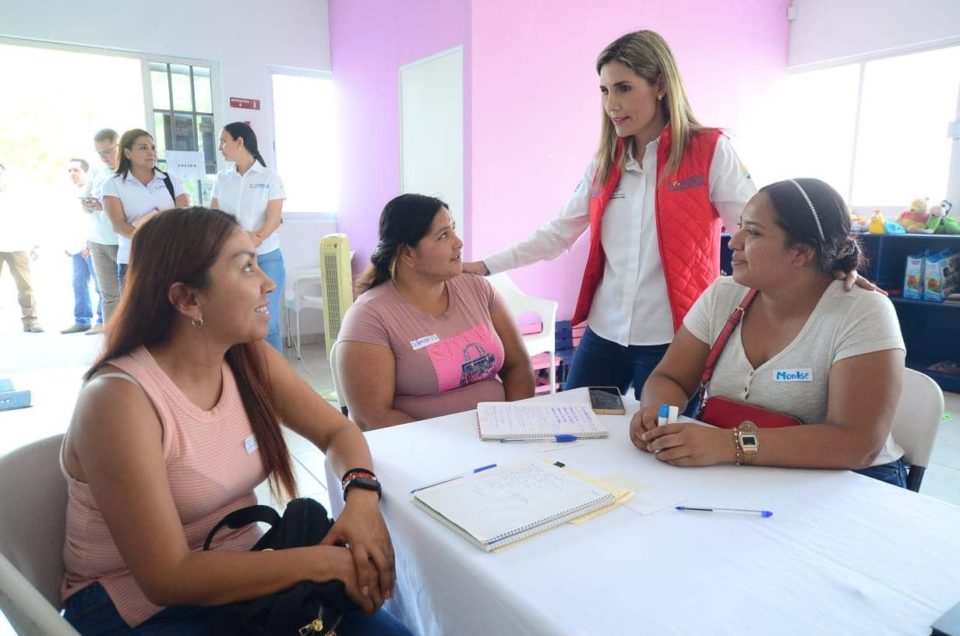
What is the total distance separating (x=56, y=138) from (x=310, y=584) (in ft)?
31.8

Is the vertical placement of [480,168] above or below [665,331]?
above

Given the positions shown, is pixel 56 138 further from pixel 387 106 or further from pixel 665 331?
pixel 665 331

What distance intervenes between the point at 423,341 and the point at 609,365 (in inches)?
24.9

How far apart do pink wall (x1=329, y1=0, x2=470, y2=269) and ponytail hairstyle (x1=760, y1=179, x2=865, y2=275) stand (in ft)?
8.57

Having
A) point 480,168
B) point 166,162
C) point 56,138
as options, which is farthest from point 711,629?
point 56,138

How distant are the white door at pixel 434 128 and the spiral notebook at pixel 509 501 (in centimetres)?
293

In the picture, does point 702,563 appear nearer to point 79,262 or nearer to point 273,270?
point 273,270

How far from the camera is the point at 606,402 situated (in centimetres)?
156

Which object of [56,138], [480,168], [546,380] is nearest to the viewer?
[480,168]

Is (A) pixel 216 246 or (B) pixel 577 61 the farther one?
(B) pixel 577 61

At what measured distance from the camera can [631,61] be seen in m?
1.80

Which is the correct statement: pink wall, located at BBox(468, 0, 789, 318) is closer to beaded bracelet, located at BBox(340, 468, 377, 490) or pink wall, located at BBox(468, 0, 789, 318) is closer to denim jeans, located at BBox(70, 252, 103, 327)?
beaded bracelet, located at BBox(340, 468, 377, 490)

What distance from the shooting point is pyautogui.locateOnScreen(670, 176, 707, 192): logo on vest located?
184 cm

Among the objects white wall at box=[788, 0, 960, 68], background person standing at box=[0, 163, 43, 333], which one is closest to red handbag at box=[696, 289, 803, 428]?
white wall at box=[788, 0, 960, 68]
